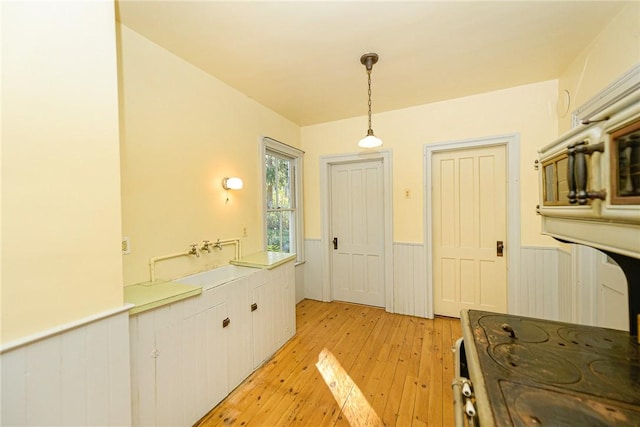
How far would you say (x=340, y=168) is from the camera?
3.87m

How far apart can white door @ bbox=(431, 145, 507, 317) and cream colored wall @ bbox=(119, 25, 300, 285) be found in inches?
93.4

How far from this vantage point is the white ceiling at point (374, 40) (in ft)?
5.47

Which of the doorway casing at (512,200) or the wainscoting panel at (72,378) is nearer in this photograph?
the wainscoting panel at (72,378)

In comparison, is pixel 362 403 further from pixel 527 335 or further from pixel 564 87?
pixel 564 87

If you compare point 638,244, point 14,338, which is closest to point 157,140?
point 14,338

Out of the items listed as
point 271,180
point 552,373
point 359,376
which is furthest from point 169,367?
point 271,180

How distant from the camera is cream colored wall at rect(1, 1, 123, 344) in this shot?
97 centimetres

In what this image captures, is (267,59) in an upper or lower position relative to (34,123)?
upper

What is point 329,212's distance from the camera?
3939 millimetres

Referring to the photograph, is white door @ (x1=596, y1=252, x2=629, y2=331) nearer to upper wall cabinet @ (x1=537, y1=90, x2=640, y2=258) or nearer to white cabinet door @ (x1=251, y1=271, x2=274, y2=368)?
upper wall cabinet @ (x1=537, y1=90, x2=640, y2=258)

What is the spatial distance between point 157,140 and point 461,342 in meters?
2.42

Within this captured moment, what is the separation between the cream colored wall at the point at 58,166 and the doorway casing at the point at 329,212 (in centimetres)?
279

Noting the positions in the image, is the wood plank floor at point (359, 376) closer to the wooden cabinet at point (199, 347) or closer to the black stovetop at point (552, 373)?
the wooden cabinet at point (199, 347)

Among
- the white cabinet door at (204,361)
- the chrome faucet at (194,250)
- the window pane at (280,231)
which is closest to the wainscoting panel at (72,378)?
the white cabinet door at (204,361)
